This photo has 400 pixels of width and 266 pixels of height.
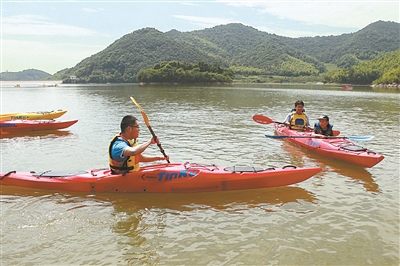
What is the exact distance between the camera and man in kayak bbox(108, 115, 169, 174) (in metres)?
6.30

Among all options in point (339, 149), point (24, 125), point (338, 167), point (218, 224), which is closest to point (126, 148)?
point (218, 224)

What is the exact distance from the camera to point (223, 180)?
6.91 meters

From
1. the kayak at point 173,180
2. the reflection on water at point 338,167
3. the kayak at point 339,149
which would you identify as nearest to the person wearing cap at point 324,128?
the kayak at point 339,149

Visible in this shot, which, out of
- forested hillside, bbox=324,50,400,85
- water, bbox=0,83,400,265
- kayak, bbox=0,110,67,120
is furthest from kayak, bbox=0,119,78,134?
forested hillside, bbox=324,50,400,85

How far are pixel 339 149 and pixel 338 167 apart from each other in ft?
1.79

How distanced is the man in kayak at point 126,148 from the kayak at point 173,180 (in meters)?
0.17

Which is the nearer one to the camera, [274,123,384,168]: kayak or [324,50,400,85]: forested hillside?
[274,123,384,168]: kayak

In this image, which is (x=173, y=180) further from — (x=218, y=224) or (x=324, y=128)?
(x=324, y=128)

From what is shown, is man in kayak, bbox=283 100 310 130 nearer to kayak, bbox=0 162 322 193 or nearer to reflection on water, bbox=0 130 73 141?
kayak, bbox=0 162 322 193

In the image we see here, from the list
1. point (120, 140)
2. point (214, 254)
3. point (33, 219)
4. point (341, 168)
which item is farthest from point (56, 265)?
point (341, 168)

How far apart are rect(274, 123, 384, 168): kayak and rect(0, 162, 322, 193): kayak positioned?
227cm

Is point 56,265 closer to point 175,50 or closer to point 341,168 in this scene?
point 341,168

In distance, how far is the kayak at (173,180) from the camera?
686 centimetres

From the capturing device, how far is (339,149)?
9227mm
